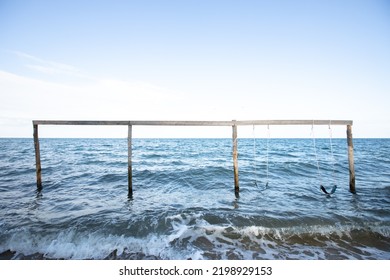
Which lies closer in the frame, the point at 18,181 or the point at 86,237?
the point at 86,237

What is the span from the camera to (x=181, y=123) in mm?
8023

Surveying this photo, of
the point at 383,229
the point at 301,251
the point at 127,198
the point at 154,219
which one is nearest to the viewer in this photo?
the point at 301,251

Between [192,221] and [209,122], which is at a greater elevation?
[209,122]

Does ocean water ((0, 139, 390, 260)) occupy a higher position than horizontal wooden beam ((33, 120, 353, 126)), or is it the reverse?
horizontal wooden beam ((33, 120, 353, 126))

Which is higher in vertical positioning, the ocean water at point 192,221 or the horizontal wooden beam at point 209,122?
the horizontal wooden beam at point 209,122

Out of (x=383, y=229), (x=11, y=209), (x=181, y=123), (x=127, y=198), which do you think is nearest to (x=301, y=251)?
(x=383, y=229)

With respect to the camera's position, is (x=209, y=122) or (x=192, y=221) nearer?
(x=192, y=221)

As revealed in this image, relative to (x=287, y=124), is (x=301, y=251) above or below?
below

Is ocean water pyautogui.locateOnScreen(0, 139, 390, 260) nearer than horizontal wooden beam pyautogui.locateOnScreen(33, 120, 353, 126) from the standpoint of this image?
Yes

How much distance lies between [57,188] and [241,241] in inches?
378

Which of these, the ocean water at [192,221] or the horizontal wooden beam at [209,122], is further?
the horizontal wooden beam at [209,122]
